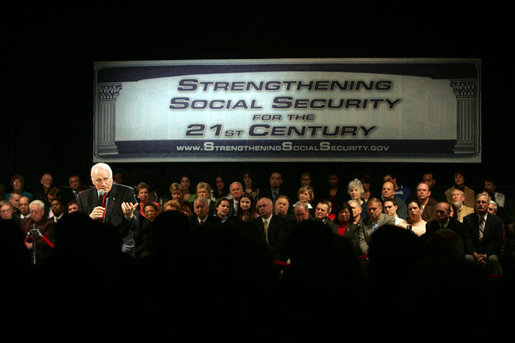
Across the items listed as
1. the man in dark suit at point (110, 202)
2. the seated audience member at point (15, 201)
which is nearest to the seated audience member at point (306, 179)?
the seated audience member at point (15, 201)

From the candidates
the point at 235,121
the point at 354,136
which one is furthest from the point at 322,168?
the point at 235,121

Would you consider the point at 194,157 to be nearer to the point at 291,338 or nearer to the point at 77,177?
the point at 77,177

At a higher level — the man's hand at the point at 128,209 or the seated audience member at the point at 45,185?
the seated audience member at the point at 45,185

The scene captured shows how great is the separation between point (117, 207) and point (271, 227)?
2218 millimetres

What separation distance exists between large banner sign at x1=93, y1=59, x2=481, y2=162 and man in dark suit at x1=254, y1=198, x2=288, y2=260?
2.75 meters

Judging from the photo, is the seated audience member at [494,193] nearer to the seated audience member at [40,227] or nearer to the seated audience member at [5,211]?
the seated audience member at [40,227]

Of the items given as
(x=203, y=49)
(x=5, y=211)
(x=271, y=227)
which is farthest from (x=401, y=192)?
(x=5, y=211)

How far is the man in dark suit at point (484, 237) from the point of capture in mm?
6316

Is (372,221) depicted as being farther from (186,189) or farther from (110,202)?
(186,189)

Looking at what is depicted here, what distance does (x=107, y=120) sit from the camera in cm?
976

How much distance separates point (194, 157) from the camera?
9.72 metres

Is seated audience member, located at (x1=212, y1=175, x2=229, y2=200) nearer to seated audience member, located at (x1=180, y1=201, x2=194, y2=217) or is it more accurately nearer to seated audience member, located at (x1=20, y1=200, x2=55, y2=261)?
seated audience member, located at (x1=180, y1=201, x2=194, y2=217)

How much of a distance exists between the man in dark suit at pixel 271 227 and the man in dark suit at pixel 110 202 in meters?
1.72

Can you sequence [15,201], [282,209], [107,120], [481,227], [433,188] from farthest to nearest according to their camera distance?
[107,120]
[433,188]
[15,201]
[282,209]
[481,227]
